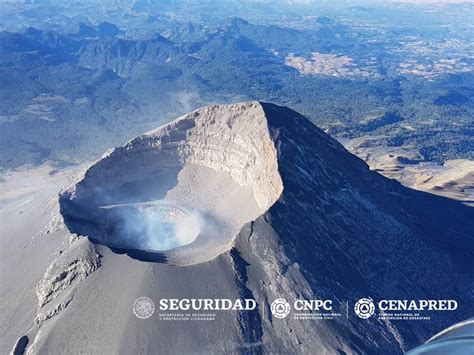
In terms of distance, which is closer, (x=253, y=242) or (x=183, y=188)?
(x=253, y=242)

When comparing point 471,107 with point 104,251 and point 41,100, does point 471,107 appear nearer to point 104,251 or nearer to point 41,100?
point 41,100

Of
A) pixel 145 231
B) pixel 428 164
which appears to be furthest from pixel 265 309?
pixel 428 164

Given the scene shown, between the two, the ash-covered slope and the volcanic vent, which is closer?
the ash-covered slope

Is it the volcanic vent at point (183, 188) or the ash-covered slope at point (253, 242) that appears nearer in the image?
the ash-covered slope at point (253, 242)
